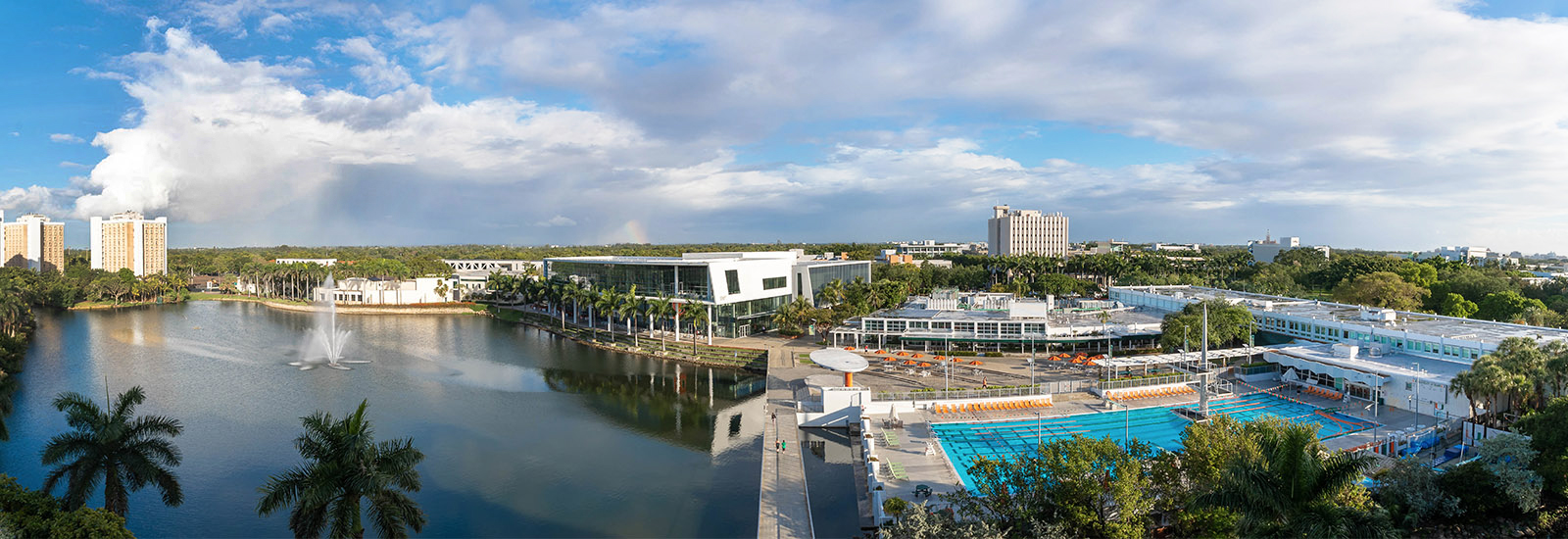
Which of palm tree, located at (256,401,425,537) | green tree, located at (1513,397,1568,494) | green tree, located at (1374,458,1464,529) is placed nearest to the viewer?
palm tree, located at (256,401,425,537)

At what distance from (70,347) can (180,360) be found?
15330 mm

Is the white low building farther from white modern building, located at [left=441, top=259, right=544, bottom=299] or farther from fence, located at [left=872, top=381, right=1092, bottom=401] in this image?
fence, located at [left=872, top=381, right=1092, bottom=401]

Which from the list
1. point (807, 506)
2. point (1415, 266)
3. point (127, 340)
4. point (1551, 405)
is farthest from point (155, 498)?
point (1415, 266)

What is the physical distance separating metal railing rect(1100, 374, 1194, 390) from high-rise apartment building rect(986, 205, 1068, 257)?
474ft

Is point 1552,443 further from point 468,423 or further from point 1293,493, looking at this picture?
point 468,423

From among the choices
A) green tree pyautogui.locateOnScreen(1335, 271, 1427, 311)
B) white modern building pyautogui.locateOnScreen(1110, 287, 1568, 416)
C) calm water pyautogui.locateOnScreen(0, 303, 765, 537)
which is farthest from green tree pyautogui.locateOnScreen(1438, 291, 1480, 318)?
calm water pyautogui.locateOnScreen(0, 303, 765, 537)

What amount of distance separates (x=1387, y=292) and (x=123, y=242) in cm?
18644

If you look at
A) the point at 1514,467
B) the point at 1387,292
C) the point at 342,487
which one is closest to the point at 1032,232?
the point at 1387,292

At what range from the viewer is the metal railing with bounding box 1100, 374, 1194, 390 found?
119ft

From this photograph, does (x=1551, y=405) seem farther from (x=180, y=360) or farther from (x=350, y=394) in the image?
(x=180, y=360)

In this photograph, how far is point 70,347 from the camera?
58125 millimetres

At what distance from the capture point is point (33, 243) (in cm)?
13175

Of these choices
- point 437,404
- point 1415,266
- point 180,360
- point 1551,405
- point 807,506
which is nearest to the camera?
point 1551,405

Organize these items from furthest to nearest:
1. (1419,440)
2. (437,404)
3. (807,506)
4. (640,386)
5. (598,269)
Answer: (598,269) < (640,386) < (437,404) < (1419,440) < (807,506)
